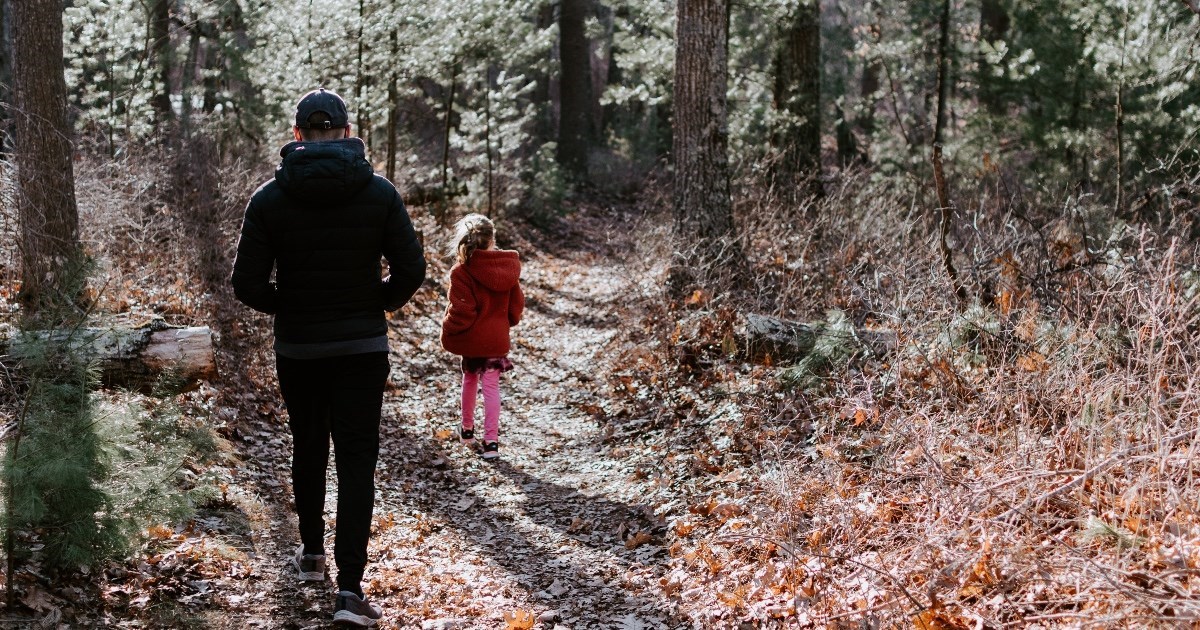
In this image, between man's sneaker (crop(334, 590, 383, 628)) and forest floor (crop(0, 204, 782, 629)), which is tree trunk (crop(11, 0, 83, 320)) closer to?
forest floor (crop(0, 204, 782, 629))

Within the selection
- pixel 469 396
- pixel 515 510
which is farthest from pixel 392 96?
pixel 515 510

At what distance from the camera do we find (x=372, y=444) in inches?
173

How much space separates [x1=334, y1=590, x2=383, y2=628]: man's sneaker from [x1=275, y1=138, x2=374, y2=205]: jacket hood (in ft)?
5.87

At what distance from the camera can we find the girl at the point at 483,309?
23.9ft

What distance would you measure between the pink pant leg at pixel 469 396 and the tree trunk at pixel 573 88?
15.0 meters

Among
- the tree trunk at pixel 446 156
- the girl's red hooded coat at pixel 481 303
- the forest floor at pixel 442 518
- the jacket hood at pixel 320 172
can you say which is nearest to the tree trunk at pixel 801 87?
the forest floor at pixel 442 518

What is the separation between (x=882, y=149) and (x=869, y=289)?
34.4ft

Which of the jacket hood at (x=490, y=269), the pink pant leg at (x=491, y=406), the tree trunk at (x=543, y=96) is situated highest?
the tree trunk at (x=543, y=96)

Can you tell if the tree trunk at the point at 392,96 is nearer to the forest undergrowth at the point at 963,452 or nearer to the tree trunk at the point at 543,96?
the forest undergrowth at the point at 963,452

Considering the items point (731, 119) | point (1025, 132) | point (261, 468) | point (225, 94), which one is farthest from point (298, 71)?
point (1025, 132)

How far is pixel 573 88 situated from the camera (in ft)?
73.2

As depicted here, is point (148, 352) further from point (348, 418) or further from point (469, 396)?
point (348, 418)

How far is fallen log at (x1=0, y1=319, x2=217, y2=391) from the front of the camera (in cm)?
628

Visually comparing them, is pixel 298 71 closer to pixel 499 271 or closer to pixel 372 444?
pixel 499 271
